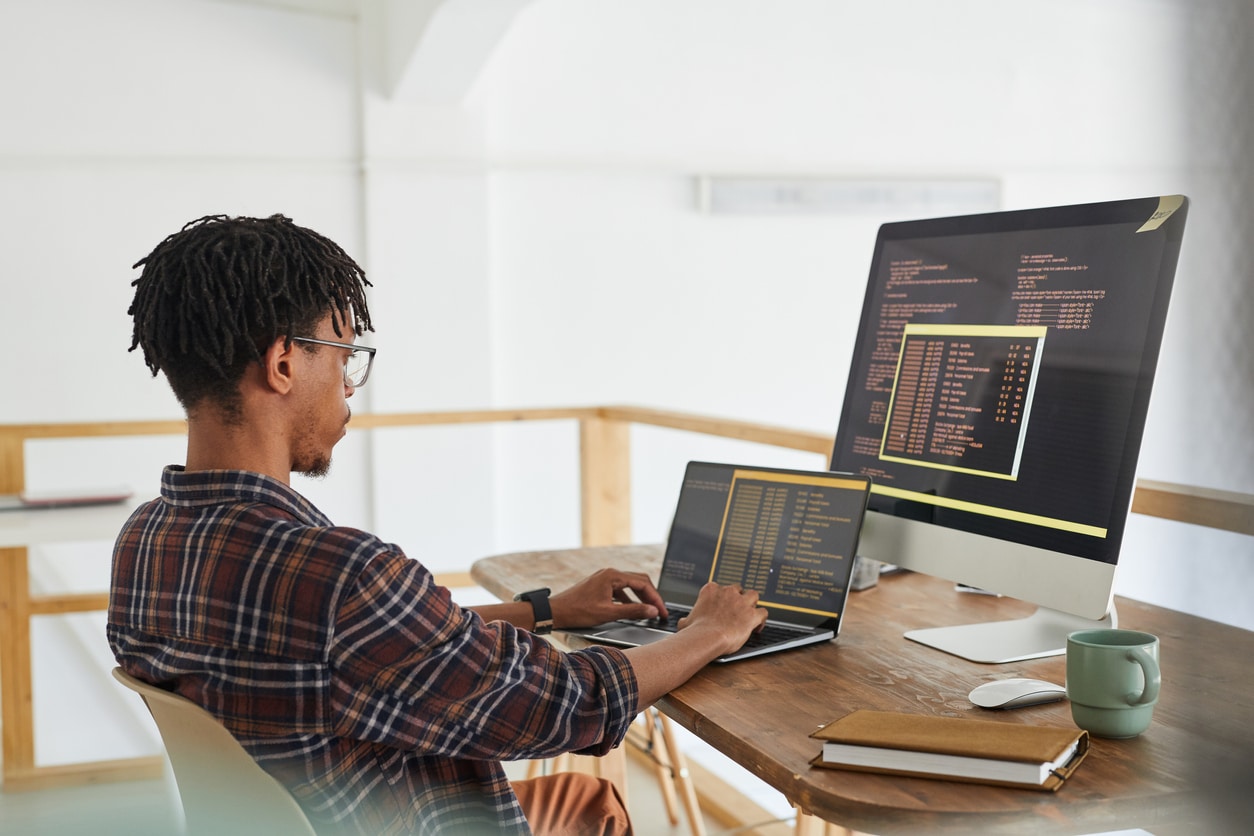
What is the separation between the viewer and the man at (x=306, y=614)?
2.76 ft

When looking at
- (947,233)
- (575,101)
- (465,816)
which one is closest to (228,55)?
(575,101)

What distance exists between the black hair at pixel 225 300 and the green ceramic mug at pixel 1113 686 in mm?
674

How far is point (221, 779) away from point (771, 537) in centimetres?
Answer: 68

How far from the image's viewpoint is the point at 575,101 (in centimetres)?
484

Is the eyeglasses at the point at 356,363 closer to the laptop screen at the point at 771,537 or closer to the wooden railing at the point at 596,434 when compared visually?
the laptop screen at the point at 771,537

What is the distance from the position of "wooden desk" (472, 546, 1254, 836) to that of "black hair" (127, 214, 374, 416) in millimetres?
481

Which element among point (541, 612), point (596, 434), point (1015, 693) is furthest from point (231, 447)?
point (596, 434)

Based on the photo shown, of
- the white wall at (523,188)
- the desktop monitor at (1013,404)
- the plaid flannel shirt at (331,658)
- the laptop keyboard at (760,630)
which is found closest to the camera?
the plaid flannel shirt at (331,658)

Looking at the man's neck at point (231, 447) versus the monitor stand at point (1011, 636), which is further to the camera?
the monitor stand at point (1011, 636)

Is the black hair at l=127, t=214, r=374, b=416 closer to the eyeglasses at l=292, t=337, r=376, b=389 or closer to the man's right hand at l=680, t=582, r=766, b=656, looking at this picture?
the eyeglasses at l=292, t=337, r=376, b=389

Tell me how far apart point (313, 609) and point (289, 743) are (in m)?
0.11

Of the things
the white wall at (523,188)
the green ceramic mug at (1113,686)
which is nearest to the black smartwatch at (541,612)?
the green ceramic mug at (1113,686)

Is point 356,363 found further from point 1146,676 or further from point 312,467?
point 1146,676

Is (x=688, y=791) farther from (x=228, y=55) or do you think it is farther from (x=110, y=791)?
(x=228, y=55)
